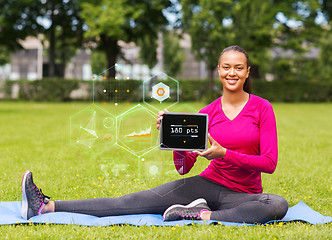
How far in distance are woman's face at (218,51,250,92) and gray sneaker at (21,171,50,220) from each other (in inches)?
70.5

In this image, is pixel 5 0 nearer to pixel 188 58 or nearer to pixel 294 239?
pixel 294 239

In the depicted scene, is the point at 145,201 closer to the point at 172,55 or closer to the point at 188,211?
the point at 188,211

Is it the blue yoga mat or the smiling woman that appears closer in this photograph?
the smiling woman

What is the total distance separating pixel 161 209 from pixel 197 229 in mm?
431

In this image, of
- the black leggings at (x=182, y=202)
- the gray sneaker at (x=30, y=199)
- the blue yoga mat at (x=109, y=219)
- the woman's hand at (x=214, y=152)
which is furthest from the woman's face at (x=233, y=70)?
the gray sneaker at (x=30, y=199)

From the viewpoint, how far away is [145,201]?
3.54 meters

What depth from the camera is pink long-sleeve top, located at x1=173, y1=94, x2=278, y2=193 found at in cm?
314

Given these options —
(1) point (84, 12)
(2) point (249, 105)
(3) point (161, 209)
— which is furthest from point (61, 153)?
(1) point (84, 12)

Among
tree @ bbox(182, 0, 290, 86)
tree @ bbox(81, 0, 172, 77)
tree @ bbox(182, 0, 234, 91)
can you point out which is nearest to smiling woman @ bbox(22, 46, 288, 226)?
tree @ bbox(182, 0, 290, 86)

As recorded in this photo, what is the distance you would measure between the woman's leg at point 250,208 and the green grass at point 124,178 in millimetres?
88

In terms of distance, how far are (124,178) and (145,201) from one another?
1.24 m

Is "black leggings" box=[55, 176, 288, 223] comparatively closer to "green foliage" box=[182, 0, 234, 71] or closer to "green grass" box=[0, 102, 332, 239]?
"green grass" box=[0, 102, 332, 239]

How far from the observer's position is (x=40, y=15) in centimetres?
2738

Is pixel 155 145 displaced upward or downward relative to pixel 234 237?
upward
